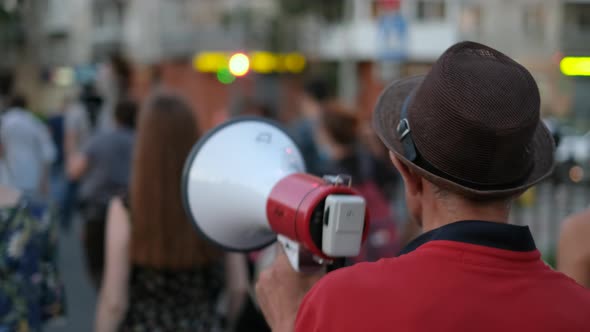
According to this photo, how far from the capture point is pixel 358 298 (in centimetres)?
134

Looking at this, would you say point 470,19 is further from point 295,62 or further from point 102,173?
point 102,173

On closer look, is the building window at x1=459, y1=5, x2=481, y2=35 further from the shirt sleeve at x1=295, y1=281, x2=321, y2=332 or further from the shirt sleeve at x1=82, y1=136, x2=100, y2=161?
the shirt sleeve at x1=295, y1=281, x2=321, y2=332

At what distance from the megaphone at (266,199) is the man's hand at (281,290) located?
37 mm

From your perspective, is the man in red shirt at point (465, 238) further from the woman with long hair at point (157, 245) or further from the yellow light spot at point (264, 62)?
the yellow light spot at point (264, 62)

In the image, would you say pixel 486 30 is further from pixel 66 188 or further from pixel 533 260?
pixel 533 260

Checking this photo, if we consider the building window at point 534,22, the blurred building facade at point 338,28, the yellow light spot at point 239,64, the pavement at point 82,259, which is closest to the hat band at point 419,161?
the pavement at point 82,259

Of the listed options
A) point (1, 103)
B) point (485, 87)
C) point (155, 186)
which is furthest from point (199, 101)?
point (485, 87)

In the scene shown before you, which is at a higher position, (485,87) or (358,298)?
(485,87)

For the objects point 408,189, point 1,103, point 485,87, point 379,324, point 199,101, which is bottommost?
point 199,101

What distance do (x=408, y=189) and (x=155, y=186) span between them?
1566 mm

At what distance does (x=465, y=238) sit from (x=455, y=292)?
11 cm

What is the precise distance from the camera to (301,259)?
171cm

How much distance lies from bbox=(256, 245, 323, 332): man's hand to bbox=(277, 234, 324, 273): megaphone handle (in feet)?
0.07

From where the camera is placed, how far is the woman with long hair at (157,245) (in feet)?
9.77
